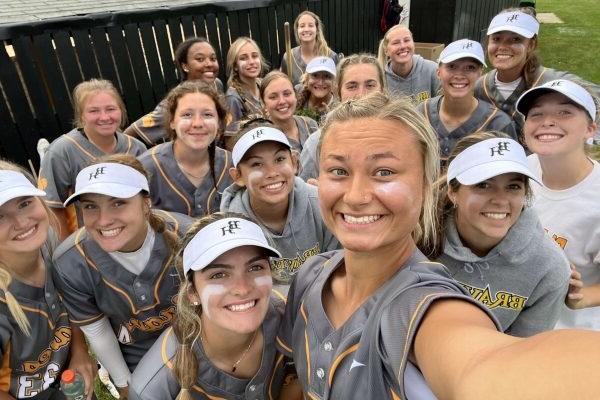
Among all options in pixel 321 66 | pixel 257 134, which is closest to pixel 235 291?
pixel 257 134

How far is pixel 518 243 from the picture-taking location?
1.82 metres

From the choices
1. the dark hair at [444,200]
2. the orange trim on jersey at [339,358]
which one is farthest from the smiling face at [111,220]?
the dark hair at [444,200]

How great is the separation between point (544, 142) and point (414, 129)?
1.30 m

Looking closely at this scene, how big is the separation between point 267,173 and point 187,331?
3.49 ft

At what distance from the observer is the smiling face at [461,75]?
3340 mm

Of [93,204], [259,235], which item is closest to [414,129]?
[259,235]

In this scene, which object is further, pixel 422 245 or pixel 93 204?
Answer: pixel 93 204

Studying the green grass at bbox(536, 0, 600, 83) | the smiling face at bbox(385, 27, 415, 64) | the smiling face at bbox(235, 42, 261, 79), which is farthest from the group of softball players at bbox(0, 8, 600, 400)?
the green grass at bbox(536, 0, 600, 83)

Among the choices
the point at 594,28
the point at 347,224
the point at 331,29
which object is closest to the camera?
the point at 347,224

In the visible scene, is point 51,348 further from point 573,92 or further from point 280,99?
point 573,92

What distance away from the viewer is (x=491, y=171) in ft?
5.85

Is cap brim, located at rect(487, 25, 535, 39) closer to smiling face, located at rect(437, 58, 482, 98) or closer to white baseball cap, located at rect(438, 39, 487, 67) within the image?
white baseball cap, located at rect(438, 39, 487, 67)

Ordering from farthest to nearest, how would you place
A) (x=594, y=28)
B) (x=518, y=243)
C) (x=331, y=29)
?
(x=594, y=28) → (x=331, y=29) → (x=518, y=243)

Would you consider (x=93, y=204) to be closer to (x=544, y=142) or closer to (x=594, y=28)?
(x=544, y=142)
